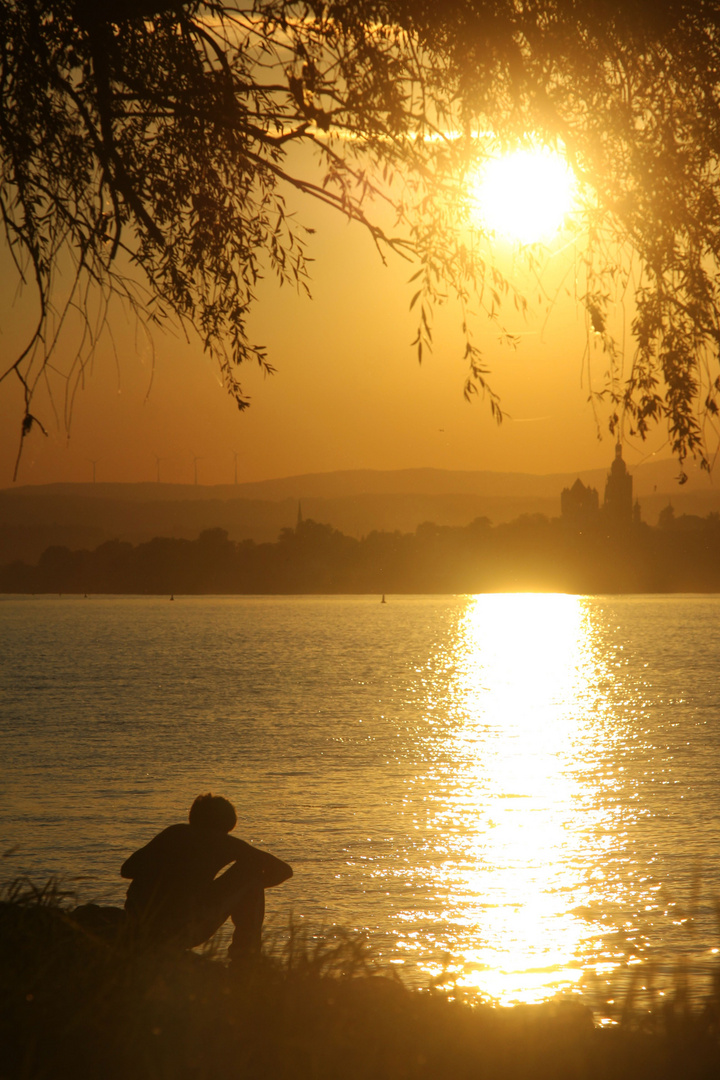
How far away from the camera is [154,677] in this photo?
258 ft

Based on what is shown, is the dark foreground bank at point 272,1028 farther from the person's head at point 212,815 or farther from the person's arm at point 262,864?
the person's arm at point 262,864

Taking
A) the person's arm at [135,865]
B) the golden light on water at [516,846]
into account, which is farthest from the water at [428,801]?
the person's arm at [135,865]

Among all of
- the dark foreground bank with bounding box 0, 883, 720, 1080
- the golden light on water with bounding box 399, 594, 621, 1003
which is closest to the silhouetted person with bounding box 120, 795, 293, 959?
the dark foreground bank with bounding box 0, 883, 720, 1080

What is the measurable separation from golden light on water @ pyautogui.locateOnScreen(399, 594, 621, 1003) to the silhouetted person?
1635 millimetres

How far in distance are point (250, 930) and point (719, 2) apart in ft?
20.8

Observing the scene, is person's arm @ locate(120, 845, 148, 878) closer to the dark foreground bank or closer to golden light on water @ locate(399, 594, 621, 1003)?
the dark foreground bank

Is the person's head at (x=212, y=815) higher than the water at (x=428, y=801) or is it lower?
higher

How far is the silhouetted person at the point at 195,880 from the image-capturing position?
6230 mm

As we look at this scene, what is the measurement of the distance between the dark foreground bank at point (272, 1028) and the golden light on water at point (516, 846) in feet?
2.77

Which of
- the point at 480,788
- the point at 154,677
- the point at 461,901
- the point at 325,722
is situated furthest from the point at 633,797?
the point at 154,677

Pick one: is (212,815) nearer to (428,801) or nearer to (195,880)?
(195,880)

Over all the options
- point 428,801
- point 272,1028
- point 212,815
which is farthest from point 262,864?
point 428,801

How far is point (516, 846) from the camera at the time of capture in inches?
867

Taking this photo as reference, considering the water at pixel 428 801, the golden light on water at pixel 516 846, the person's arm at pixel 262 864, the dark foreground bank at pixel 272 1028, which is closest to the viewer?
the dark foreground bank at pixel 272 1028
